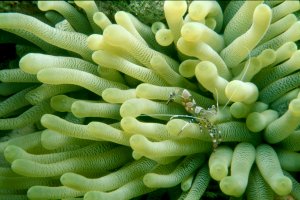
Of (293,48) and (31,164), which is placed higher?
(293,48)

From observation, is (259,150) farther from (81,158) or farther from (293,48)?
(81,158)

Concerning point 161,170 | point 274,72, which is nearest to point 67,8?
point 161,170

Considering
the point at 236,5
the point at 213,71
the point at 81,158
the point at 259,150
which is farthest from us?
the point at 236,5

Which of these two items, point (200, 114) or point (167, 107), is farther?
point (167, 107)

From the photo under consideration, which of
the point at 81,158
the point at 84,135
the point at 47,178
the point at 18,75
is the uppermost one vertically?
the point at 18,75

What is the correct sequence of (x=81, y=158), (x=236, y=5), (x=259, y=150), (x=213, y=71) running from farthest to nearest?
(x=236, y=5)
(x=81, y=158)
(x=259, y=150)
(x=213, y=71)

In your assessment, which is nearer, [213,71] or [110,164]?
[213,71]
